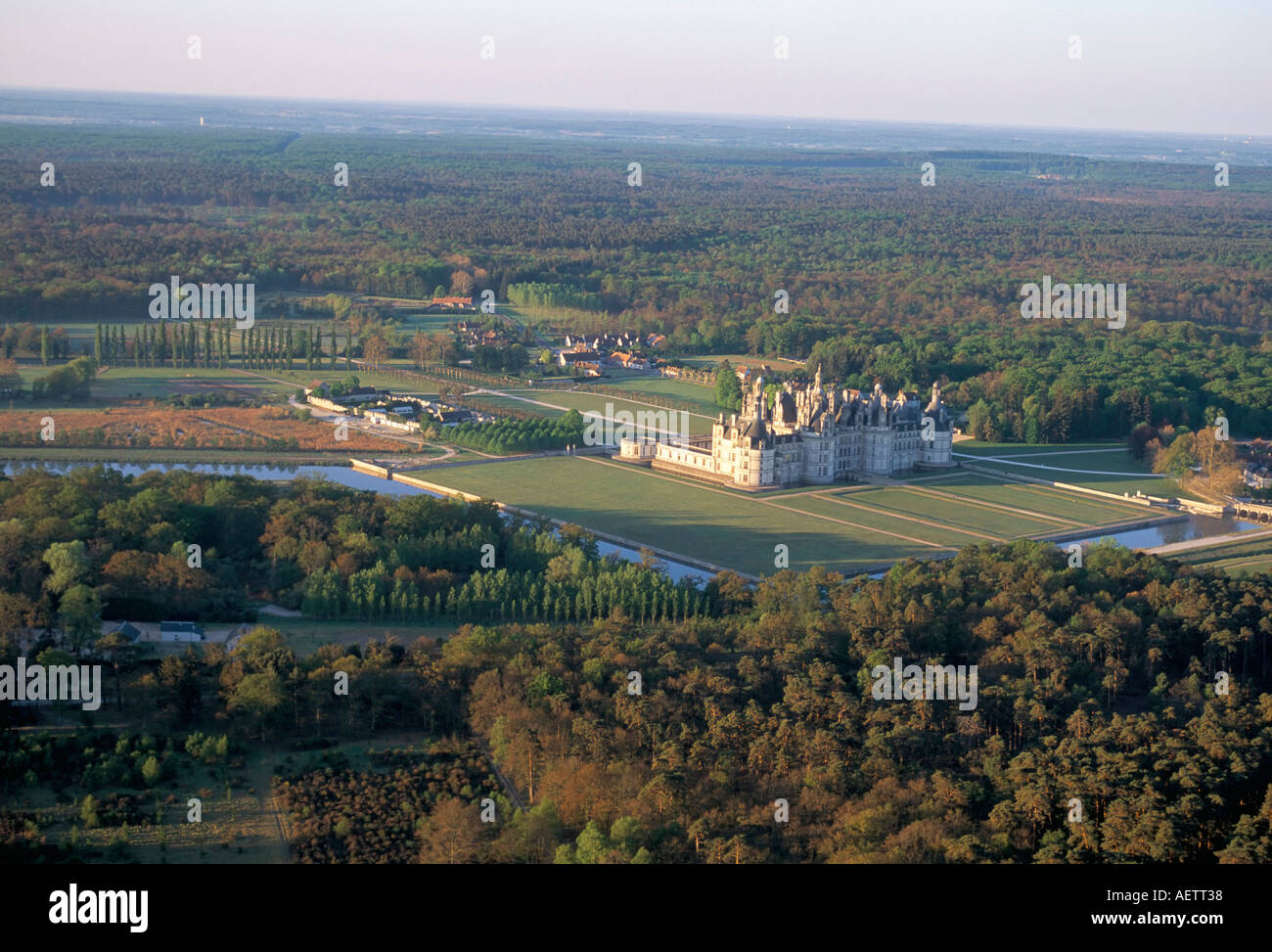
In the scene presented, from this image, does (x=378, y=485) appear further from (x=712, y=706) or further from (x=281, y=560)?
(x=712, y=706)

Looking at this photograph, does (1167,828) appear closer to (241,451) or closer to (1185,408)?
(241,451)

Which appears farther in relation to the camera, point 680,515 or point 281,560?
point 680,515

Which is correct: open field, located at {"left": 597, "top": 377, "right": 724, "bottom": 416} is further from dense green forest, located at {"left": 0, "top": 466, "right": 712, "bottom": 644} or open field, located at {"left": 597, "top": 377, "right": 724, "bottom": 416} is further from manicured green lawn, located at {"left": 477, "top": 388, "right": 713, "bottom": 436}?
dense green forest, located at {"left": 0, "top": 466, "right": 712, "bottom": 644}

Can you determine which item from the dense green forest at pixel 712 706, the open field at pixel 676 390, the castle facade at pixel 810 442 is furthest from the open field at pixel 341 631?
the open field at pixel 676 390

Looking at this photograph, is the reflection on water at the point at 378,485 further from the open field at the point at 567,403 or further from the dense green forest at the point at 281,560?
the open field at the point at 567,403

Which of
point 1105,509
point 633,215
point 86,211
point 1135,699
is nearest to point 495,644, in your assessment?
point 1135,699

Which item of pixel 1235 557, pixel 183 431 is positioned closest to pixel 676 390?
pixel 183 431

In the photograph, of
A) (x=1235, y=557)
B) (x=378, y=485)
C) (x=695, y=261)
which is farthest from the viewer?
(x=695, y=261)
